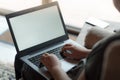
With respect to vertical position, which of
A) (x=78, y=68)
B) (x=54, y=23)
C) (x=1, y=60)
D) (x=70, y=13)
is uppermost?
(x=54, y=23)

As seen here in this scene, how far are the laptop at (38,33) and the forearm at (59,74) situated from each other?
7 centimetres

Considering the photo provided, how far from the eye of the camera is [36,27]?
4.11 feet

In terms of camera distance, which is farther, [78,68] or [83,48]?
[83,48]

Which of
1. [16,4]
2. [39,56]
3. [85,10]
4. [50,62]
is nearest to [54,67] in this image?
[50,62]

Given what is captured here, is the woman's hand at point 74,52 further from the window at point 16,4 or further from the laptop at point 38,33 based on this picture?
the window at point 16,4

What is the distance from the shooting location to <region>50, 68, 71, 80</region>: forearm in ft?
3.18

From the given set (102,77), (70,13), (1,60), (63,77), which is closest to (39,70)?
(63,77)

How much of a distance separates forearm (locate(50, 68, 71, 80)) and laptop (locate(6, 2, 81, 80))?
0.07 m

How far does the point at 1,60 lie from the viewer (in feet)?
6.56

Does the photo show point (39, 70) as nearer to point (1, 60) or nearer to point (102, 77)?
point (102, 77)

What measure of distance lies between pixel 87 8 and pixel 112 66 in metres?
1.64

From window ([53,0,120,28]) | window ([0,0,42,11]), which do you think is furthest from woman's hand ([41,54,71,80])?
window ([0,0,42,11])

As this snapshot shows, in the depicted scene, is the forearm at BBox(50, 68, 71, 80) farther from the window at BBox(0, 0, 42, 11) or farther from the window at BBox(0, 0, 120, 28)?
the window at BBox(0, 0, 42, 11)

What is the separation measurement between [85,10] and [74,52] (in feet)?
4.01
